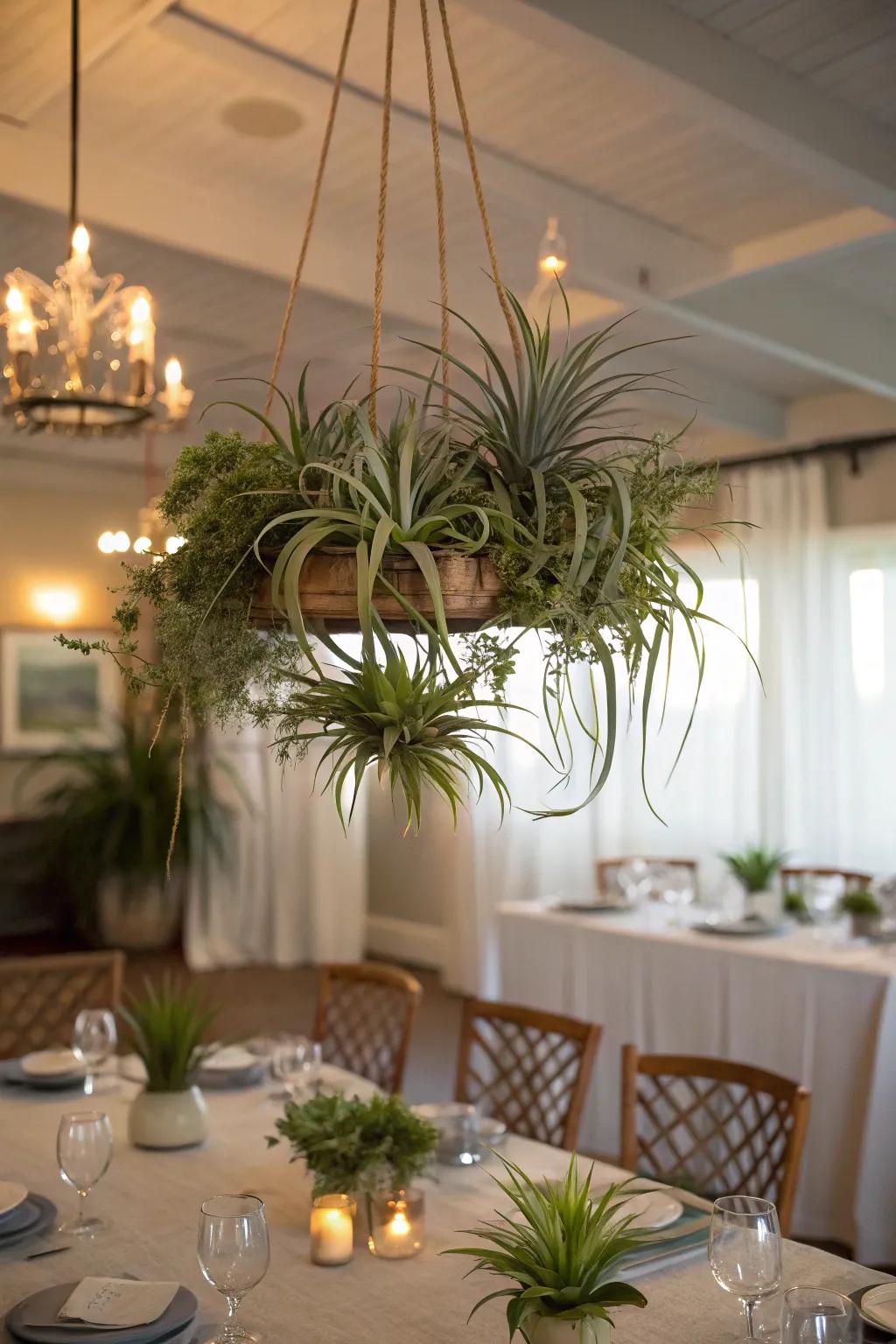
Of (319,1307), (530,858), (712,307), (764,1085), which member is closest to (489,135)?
(712,307)

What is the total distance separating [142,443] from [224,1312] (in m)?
6.12

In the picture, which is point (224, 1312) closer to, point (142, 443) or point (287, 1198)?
point (287, 1198)

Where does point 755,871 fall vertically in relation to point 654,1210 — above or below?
above

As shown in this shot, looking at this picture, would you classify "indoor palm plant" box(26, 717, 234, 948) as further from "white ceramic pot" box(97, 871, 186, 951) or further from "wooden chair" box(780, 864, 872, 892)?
"wooden chair" box(780, 864, 872, 892)

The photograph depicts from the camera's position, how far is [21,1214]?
1.96 metres

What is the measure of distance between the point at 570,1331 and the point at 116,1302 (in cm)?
60

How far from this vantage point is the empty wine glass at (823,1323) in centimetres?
132

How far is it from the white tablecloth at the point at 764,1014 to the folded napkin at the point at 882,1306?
201cm

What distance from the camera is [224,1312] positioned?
5.55 feet

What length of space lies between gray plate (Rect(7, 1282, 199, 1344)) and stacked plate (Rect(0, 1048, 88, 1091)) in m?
1.11

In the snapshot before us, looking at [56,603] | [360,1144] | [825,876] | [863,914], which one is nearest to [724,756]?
[825,876]

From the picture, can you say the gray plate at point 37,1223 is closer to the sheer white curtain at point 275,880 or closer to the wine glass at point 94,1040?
the wine glass at point 94,1040

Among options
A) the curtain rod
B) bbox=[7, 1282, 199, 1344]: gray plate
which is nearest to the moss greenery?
bbox=[7, 1282, 199, 1344]: gray plate

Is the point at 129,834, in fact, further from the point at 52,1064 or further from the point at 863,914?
the point at 52,1064
